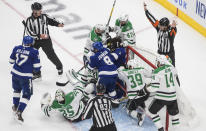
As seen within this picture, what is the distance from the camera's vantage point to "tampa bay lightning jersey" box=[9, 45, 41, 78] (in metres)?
5.60

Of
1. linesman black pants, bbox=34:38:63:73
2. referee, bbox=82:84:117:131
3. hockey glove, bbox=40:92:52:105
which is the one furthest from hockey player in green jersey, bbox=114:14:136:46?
referee, bbox=82:84:117:131

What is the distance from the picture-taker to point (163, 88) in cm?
Result: 527

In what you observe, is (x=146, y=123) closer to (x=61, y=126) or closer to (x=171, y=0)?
(x=61, y=126)

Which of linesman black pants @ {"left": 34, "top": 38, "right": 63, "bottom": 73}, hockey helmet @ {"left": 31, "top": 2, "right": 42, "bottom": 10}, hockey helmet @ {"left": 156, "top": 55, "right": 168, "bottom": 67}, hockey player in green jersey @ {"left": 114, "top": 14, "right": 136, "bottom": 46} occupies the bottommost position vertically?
hockey helmet @ {"left": 156, "top": 55, "right": 168, "bottom": 67}

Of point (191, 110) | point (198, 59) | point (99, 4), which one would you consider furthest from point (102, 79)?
point (99, 4)

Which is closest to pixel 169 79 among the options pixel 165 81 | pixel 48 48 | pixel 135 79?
pixel 165 81

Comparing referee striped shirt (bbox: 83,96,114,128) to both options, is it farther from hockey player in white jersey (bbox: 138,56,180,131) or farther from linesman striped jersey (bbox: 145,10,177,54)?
linesman striped jersey (bbox: 145,10,177,54)

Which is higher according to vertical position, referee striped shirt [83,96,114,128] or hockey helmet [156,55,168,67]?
hockey helmet [156,55,168,67]

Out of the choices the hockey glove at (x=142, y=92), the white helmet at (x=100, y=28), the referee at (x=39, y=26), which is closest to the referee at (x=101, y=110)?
the hockey glove at (x=142, y=92)

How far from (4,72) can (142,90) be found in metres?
2.57

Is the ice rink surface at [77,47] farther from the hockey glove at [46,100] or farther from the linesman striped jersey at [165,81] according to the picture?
the linesman striped jersey at [165,81]

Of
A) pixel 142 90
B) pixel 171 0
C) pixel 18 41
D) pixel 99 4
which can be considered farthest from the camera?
pixel 99 4

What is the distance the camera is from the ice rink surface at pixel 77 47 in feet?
19.5

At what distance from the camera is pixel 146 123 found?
5895mm
